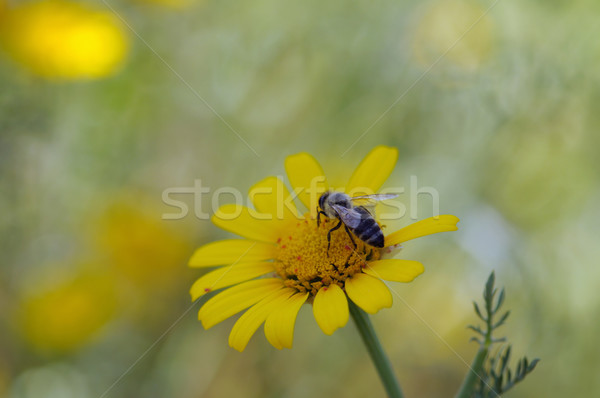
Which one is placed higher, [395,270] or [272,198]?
[272,198]

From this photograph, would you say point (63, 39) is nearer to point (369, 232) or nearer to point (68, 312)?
point (68, 312)

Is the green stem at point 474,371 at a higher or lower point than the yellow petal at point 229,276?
lower

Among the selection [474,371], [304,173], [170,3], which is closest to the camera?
[474,371]

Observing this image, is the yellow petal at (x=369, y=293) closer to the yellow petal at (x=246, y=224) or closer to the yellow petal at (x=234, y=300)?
the yellow petal at (x=234, y=300)

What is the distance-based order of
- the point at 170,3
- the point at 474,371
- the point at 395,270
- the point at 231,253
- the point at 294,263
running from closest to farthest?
the point at 474,371, the point at 395,270, the point at 294,263, the point at 231,253, the point at 170,3

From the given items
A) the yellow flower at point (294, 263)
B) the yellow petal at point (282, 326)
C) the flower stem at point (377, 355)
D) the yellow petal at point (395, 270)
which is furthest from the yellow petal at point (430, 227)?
the yellow petal at point (282, 326)

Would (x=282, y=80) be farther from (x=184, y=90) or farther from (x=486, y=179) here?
(x=486, y=179)

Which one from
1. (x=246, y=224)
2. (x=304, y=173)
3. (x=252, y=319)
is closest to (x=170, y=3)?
(x=304, y=173)
